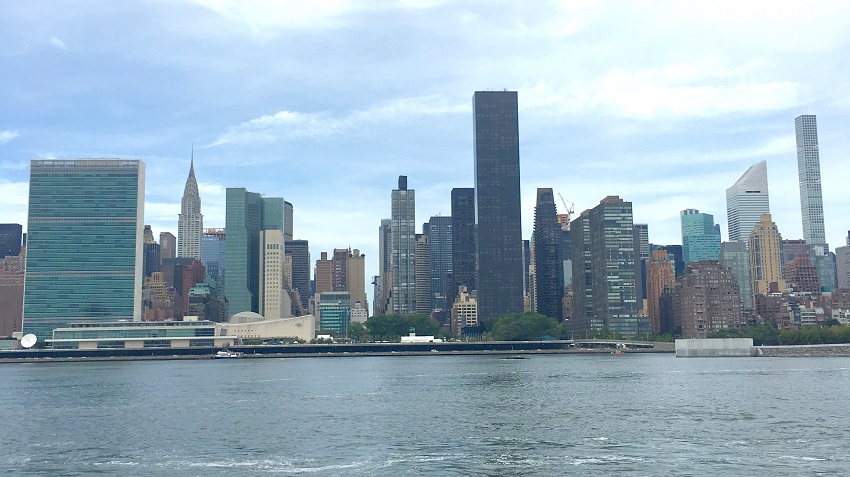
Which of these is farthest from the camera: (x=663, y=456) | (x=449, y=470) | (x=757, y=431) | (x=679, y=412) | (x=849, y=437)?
(x=679, y=412)

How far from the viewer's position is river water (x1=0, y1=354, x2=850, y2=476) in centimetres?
6450

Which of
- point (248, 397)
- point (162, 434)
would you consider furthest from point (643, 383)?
point (162, 434)

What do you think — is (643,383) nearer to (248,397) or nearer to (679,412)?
(679,412)

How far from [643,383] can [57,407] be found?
91789mm

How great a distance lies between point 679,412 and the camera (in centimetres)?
9569

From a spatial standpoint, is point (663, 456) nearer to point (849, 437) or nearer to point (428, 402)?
point (849, 437)

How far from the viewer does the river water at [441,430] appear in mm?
64500

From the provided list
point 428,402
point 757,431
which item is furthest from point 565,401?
point 757,431

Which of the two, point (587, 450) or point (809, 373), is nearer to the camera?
point (587, 450)

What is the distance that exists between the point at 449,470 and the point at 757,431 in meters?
33.9

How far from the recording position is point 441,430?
3292 inches

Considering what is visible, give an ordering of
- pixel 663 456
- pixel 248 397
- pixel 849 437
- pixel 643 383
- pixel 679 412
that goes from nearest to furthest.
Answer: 1. pixel 663 456
2. pixel 849 437
3. pixel 679 412
4. pixel 248 397
5. pixel 643 383

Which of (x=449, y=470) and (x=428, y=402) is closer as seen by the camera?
(x=449, y=470)

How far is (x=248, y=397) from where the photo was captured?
4966 inches
